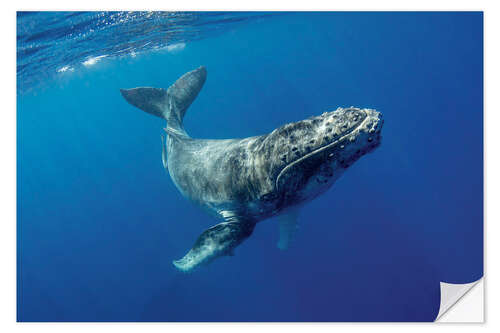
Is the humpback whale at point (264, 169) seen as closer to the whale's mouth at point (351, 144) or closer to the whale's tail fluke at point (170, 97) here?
the whale's mouth at point (351, 144)

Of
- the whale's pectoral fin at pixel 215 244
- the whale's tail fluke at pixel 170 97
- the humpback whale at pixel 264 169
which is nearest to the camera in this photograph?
the humpback whale at pixel 264 169

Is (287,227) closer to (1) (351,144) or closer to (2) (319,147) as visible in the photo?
(2) (319,147)

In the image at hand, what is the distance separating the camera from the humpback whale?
129 inches

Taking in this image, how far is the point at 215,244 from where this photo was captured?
15.2ft

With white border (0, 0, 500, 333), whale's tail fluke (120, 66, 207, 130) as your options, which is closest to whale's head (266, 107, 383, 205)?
white border (0, 0, 500, 333)

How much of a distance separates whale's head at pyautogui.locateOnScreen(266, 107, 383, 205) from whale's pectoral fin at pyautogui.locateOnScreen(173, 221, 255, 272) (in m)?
1.04

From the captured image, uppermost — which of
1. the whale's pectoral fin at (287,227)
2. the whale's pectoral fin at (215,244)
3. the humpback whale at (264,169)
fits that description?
the humpback whale at (264,169)

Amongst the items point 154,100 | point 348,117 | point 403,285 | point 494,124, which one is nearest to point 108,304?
point 154,100

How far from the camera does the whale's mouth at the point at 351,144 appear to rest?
123 inches

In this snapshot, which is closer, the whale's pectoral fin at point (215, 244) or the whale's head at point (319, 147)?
the whale's head at point (319, 147)

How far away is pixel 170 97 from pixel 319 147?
6515 millimetres
